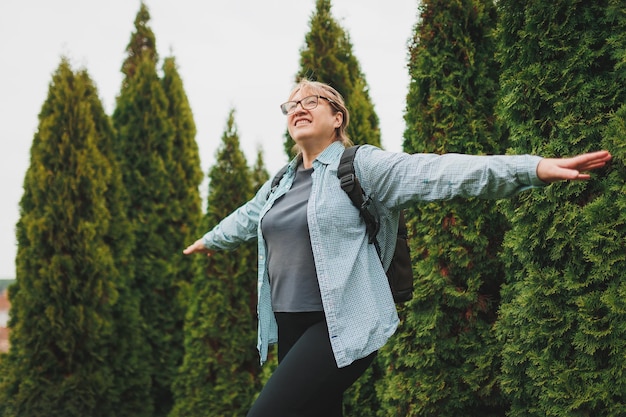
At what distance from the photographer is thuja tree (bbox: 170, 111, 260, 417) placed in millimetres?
5799

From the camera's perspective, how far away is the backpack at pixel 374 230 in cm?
239

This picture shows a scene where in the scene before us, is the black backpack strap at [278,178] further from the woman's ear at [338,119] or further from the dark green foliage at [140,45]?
the dark green foliage at [140,45]

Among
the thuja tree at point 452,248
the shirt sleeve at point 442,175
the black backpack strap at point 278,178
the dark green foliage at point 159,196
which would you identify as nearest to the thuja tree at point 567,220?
the thuja tree at point 452,248

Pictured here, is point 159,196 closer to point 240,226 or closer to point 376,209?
point 240,226

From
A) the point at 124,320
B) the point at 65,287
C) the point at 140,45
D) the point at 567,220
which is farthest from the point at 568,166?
the point at 140,45

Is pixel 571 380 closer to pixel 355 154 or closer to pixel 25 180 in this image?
pixel 355 154

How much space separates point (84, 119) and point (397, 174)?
519 centimetres

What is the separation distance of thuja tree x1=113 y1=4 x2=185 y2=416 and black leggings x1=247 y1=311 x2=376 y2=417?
5.19m

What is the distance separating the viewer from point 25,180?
249 inches

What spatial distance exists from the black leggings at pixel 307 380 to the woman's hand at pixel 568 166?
3.33 feet

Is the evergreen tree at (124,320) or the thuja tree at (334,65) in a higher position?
the thuja tree at (334,65)

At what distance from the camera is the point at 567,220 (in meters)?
2.92

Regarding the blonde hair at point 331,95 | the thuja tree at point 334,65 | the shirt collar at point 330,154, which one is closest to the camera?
the shirt collar at point 330,154

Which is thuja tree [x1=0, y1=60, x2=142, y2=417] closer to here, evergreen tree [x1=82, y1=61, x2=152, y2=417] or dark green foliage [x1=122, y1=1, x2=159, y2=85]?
evergreen tree [x1=82, y1=61, x2=152, y2=417]
